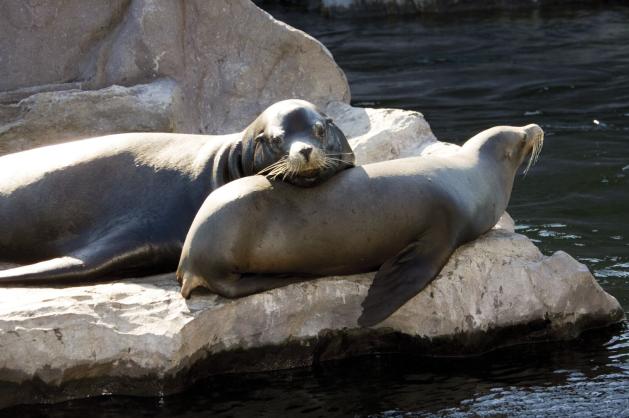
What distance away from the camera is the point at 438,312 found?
5996 millimetres

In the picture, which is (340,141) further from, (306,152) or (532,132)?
(532,132)

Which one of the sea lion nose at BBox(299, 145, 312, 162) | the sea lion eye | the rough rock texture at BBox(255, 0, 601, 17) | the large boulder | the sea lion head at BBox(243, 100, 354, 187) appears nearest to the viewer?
the large boulder

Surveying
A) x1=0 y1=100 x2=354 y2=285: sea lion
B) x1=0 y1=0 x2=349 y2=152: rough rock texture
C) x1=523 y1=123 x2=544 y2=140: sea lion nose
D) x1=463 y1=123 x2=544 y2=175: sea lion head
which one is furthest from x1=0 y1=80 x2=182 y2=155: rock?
x1=523 y1=123 x2=544 y2=140: sea lion nose

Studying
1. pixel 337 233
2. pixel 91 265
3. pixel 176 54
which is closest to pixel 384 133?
pixel 176 54

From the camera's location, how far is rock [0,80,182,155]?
27.6ft

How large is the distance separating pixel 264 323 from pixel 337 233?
559mm

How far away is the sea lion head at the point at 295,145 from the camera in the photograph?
19.4ft

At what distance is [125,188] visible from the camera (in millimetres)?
6723

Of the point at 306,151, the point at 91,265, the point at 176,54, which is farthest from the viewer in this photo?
Result: the point at 176,54

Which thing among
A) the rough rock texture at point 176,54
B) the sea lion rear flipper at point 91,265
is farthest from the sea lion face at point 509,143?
the rough rock texture at point 176,54

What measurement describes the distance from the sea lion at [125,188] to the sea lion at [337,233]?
0.56ft

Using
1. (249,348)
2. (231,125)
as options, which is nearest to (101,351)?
(249,348)

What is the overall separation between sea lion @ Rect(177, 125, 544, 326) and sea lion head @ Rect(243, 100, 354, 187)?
83mm

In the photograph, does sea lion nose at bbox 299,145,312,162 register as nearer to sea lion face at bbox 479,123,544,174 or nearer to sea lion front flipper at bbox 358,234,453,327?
sea lion front flipper at bbox 358,234,453,327
